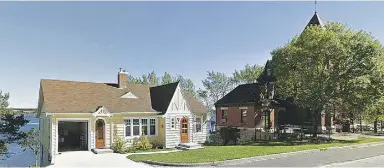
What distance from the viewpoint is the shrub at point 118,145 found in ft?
76.3

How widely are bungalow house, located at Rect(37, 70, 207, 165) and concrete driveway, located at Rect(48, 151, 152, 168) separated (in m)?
1.23

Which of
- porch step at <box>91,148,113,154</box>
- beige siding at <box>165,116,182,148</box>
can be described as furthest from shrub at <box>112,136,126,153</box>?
beige siding at <box>165,116,182,148</box>

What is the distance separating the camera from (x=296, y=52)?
2967 cm

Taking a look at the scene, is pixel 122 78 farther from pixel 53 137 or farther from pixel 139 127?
pixel 53 137

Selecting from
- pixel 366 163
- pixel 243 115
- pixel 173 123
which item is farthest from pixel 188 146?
pixel 243 115

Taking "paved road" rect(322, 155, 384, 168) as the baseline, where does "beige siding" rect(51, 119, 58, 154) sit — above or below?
above

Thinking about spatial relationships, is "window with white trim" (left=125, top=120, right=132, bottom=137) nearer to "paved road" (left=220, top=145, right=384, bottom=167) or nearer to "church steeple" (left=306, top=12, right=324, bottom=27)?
"paved road" (left=220, top=145, right=384, bottom=167)

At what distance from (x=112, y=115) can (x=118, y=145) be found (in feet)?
7.25

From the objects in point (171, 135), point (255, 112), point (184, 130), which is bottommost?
point (171, 135)

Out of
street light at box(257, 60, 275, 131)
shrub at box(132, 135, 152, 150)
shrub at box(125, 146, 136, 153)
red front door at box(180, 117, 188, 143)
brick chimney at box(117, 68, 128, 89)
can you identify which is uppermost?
brick chimney at box(117, 68, 128, 89)

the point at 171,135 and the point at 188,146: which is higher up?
the point at 171,135

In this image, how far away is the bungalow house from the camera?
23.0 m

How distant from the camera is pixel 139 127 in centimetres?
2539

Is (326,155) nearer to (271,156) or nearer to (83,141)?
(271,156)
